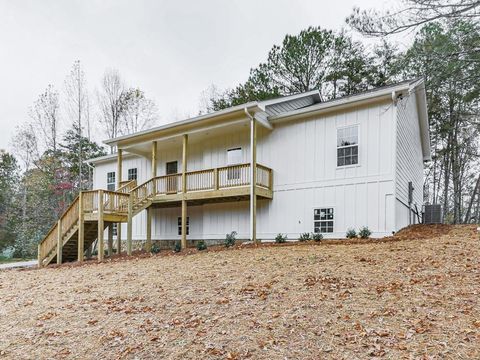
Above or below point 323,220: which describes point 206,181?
above

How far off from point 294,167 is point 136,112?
19384 mm

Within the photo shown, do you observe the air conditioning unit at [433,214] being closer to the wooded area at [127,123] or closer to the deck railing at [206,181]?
the wooded area at [127,123]

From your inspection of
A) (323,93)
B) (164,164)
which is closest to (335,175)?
(164,164)

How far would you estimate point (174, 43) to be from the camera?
24.4 m

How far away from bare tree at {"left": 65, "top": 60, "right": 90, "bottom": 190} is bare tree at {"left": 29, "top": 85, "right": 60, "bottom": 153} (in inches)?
60.3

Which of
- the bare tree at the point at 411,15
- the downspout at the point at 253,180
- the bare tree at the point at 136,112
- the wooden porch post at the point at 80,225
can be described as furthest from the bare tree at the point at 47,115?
the bare tree at the point at 411,15

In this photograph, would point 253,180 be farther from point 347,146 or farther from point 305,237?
point 347,146

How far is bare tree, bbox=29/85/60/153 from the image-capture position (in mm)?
24781

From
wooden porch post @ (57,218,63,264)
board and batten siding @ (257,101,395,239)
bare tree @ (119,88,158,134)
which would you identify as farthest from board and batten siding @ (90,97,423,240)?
bare tree @ (119,88,158,134)

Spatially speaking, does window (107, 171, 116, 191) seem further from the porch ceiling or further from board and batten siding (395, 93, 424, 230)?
board and batten siding (395, 93, 424, 230)

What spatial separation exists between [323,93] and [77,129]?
1806 centimetres

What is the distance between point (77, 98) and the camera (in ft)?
78.5

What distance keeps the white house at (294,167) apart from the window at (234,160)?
43 millimetres

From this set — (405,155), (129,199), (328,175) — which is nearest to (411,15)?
(328,175)
